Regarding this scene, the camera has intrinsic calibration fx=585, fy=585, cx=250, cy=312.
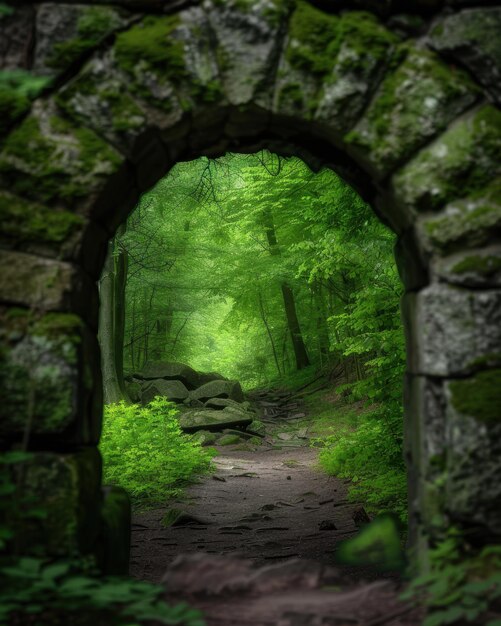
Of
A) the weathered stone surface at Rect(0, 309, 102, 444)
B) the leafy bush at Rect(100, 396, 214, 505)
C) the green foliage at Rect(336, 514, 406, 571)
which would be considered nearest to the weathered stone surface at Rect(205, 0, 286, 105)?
the weathered stone surface at Rect(0, 309, 102, 444)

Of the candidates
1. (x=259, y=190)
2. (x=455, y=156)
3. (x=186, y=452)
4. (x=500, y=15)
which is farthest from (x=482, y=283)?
(x=259, y=190)

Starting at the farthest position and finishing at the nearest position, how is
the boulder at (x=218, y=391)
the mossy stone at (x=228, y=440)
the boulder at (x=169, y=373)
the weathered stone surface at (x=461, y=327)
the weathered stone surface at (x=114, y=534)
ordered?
the boulder at (x=169, y=373) < the boulder at (x=218, y=391) < the mossy stone at (x=228, y=440) < the weathered stone surface at (x=114, y=534) < the weathered stone surface at (x=461, y=327)

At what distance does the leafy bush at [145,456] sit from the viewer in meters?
8.17

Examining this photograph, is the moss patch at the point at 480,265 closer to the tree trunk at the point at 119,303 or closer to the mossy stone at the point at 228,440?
the tree trunk at the point at 119,303

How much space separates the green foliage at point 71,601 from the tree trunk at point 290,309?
44.2 ft

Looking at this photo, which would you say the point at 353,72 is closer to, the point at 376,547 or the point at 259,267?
the point at 376,547

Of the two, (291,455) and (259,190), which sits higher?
(259,190)

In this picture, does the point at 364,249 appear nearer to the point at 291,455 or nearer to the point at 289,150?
the point at 289,150

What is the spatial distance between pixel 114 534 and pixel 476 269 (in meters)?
2.50

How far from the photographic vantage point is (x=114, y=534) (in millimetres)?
3432

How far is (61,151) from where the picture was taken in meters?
3.01

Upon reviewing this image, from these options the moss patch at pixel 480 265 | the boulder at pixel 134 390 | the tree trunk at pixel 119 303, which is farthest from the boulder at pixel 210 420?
the moss patch at pixel 480 265

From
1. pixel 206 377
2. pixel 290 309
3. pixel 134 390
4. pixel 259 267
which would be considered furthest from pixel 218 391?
pixel 290 309

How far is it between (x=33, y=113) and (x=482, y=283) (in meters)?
2.46
